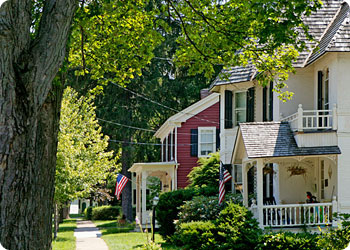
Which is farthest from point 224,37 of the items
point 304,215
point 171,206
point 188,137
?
point 188,137

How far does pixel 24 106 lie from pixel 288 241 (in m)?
11.0

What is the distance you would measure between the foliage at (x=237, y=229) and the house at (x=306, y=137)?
1.30 meters

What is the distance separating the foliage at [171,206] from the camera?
2345cm

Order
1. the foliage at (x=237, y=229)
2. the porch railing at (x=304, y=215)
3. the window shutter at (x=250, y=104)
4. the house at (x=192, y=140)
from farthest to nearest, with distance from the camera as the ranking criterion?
the house at (x=192, y=140) → the window shutter at (x=250, y=104) → the porch railing at (x=304, y=215) → the foliage at (x=237, y=229)

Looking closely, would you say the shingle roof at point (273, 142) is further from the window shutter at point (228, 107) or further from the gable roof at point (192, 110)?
the gable roof at point (192, 110)

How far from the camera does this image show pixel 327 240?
1422 centimetres

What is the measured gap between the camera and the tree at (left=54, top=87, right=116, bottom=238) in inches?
1026

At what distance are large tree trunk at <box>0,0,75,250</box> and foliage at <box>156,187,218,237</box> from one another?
53.6 feet

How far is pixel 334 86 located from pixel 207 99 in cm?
1471

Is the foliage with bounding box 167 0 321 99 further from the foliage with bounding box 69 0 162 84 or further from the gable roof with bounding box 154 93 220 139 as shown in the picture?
the gable roof with bounding box 154 93 220 139

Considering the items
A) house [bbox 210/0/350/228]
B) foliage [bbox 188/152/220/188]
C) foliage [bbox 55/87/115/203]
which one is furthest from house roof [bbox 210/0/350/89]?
foliage [bbox 55/87/115/203]

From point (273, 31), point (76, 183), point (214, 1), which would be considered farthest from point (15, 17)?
point (76, 183)

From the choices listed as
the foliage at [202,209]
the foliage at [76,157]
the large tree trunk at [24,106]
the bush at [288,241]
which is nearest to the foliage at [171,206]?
the foliage at [202,209]

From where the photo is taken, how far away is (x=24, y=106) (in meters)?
6.50
